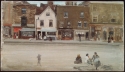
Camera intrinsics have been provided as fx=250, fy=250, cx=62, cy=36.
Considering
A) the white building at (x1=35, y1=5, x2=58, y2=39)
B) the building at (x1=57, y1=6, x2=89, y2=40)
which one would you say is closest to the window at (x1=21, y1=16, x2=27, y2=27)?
the white building at (x1=35, y1=5, x2=58, y2=39)

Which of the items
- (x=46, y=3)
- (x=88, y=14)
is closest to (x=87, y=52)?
(x=88, y=14)

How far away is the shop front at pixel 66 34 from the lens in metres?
2.43

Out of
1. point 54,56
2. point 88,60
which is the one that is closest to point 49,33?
point 54,56

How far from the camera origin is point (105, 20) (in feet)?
7.93

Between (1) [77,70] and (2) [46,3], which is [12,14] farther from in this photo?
(1) [77,70]

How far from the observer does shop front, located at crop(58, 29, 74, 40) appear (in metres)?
2.43

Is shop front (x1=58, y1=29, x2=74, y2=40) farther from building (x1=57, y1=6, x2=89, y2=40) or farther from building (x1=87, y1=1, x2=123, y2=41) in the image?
building (x1=87, y1=1, x2=123, y2=41)

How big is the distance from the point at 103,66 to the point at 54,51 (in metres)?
0.50

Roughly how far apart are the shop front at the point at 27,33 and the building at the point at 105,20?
572 millimetres

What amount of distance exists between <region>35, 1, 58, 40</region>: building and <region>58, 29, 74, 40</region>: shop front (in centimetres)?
5

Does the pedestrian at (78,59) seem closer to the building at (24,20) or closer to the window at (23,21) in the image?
the building at (24,20)

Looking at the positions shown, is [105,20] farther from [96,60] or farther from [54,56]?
[54,56]

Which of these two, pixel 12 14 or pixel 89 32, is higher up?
pixel 12 14

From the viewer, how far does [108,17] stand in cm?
241
